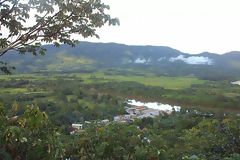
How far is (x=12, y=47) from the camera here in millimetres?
7824

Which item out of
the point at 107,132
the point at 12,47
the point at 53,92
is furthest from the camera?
the point at 53,92

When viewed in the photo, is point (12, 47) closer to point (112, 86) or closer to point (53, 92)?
point (53, 92)

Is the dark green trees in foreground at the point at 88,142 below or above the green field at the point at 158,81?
above

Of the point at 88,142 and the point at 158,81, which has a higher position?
the point at 88,142

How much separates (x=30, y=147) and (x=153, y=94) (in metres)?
96.0

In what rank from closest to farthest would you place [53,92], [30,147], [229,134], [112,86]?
[30,147] → [229,134] → [53,92] → [112,86]

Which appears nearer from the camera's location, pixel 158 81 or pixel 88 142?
pixel 88 142

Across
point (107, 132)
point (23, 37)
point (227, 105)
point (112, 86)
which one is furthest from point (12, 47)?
point (112, 86)

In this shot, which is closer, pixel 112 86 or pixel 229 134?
pixel 229 134

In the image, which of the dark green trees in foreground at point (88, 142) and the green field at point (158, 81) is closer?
the dark green trees in foreground at point (88, 142)

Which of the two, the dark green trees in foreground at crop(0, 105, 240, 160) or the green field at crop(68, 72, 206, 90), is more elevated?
the dark green trees in foreground at crop(0, 105, 240, 160)

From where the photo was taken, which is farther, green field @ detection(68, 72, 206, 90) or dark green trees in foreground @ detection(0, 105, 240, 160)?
green field @ detection(68, 72, 206, 90)

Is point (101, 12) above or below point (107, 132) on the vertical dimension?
above

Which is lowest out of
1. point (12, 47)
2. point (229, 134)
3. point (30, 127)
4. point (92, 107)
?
point (92, 107)
